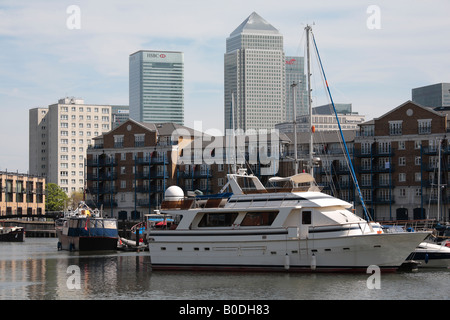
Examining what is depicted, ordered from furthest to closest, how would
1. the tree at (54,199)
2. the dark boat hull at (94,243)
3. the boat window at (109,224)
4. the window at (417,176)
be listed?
1. the tree at (54,199)
2. the window at (417,176)
3. the boat window at (109,224)
4. the dark boat hull at (94,243)

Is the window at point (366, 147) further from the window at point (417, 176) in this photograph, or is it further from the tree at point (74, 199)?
the tree at point (74, 199)

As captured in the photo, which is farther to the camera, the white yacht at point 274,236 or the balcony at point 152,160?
the balcony at point 152,160

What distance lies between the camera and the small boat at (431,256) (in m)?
50.9

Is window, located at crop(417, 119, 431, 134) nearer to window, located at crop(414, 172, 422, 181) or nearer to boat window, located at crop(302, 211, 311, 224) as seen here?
window, located at crop(414, 172, 422, 181)

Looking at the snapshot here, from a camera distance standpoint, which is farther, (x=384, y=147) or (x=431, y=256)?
(x=384, y=147)

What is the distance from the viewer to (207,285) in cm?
4231

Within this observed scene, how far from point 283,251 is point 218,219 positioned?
487 cm

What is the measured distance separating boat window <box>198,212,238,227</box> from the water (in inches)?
124

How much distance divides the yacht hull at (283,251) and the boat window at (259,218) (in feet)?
2.51

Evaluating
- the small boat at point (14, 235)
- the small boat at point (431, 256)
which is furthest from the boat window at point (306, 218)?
the small boat at point (14, 235)

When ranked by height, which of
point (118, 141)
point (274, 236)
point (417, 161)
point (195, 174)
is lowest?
point (274, 236)

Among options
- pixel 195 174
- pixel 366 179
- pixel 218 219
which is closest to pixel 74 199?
pixel 195 174

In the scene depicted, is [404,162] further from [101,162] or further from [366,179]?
[101,162]

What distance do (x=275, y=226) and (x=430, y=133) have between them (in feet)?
174
